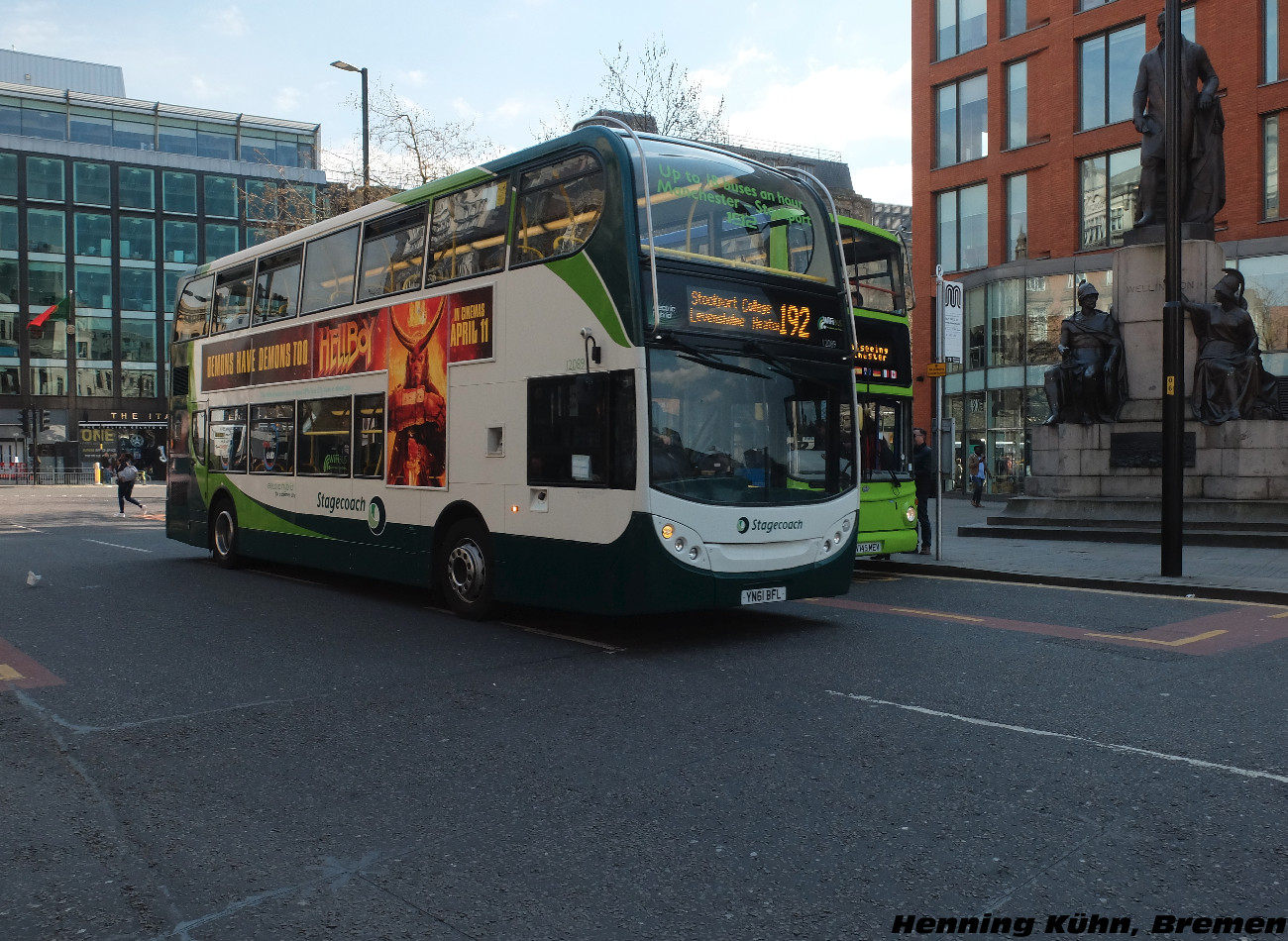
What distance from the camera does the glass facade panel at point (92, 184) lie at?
6531cm

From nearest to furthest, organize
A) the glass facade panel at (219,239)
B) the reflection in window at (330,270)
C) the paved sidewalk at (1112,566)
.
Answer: the paved sidewalk at (1112,566), the reflection in window at (330,270), the glass facade panel at (219,239)

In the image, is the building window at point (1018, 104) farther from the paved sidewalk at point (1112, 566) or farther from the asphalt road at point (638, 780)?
the asphalt road at point (638, 780)

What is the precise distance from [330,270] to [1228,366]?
45.3 feet

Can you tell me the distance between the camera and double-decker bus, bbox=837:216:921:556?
530 inches

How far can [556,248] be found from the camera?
28.8 ft

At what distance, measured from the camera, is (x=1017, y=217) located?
37.9 meters

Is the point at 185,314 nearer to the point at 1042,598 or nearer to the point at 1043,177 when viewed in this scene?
the point at 1042,598

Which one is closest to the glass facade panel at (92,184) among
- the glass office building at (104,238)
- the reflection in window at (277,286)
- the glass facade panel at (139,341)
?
the glass office building at (104,238)

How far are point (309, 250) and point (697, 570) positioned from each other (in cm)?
678

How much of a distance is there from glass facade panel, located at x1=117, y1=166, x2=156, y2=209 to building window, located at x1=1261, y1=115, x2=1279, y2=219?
Result: 59.7m

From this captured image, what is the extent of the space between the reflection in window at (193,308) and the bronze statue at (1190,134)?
48.5ft

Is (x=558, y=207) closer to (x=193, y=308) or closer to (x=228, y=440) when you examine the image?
(x=228, y=440)

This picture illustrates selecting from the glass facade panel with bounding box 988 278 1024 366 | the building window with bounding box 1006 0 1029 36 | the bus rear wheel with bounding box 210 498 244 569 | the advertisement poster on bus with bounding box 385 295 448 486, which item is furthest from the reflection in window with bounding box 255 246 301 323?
the building window with bounding box 1006 0 1029 36

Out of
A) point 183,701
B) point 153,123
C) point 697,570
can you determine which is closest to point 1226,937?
point 697,570
